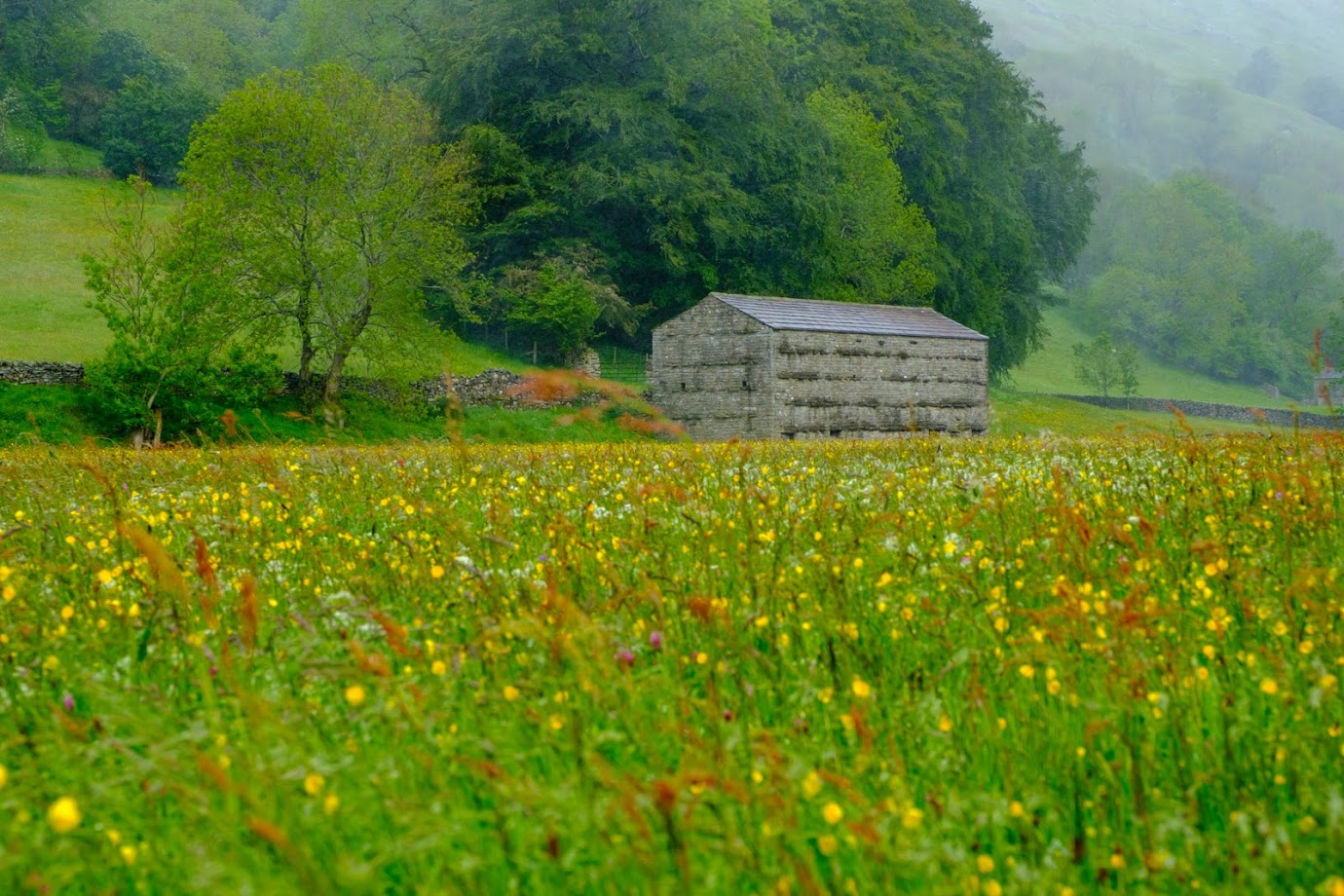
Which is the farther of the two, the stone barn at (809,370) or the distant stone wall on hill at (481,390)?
the distant stone wall on hill at (481,390)

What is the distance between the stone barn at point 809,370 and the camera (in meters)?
38.7

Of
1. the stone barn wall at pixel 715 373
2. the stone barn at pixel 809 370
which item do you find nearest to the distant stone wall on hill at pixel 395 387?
the stone barn wall at pixel 715 373

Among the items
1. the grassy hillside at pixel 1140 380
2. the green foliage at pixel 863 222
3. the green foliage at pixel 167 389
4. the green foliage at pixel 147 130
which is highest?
the green foliage at pixel 147 130

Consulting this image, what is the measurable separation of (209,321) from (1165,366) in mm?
106784

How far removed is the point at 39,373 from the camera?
33.8 metres

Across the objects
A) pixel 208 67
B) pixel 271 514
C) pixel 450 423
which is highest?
pixel 208 67

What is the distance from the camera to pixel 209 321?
33344 mm

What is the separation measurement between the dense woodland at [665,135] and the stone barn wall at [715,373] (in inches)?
244

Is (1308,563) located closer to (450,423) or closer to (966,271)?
(450,423)

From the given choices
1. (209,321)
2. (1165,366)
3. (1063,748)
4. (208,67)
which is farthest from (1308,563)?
(1165,366)

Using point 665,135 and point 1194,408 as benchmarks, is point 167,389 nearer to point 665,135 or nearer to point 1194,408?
point 665,135

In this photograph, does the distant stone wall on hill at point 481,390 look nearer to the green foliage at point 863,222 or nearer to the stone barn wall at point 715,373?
the stone barn wall at point 715,373

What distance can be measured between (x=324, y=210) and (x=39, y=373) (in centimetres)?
987

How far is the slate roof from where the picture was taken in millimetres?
39125
